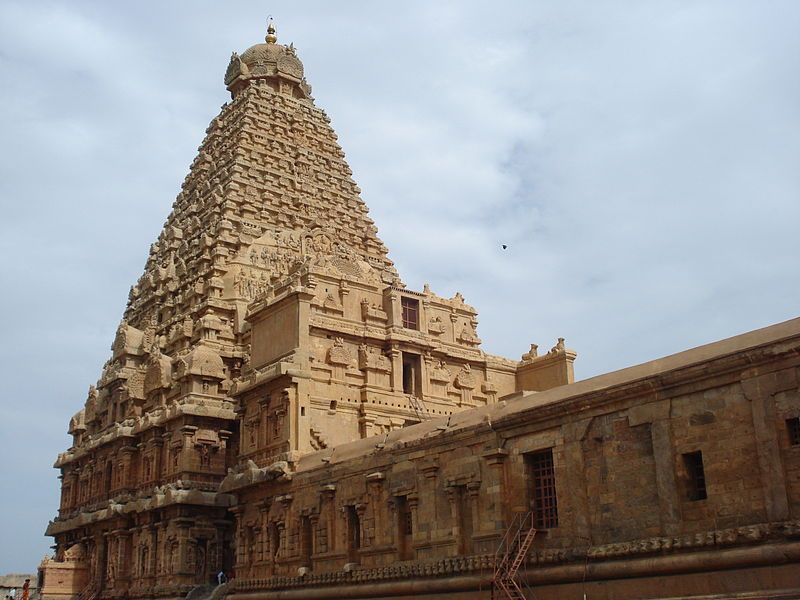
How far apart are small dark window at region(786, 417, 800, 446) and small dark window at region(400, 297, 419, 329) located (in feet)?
83.3

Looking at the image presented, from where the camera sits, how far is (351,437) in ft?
128

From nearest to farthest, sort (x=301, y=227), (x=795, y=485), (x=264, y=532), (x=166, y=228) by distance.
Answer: (x=795, y=485), (x=264, y=532), (x=301, y=227), (x=166, y=228)

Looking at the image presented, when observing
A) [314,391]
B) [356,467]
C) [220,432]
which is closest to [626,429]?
[356,467]

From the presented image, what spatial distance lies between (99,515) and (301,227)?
65.2 feet

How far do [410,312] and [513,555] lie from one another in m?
20.6

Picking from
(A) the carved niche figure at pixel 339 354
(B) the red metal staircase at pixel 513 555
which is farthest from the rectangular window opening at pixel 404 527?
(A) the carved niche figure at pixel 339 354

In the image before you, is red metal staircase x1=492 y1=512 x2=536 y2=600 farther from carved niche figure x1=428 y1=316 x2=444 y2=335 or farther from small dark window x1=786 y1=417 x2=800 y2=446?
carved niche figure x1=428 y1=316 x2=444 y2=335

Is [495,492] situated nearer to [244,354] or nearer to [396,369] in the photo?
[396,369]

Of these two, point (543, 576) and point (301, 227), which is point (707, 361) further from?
point (301, 227)

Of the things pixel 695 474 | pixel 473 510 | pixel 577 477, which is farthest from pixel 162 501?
pixel 695 474

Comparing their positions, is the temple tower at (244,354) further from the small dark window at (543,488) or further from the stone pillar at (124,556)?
the small dark window at (543,488)

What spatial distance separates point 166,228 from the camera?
2461 inches

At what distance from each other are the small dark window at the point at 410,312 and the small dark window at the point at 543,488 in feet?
62.4

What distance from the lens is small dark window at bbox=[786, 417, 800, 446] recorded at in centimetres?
1891
